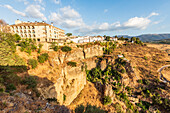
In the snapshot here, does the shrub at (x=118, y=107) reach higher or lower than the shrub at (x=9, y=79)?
lower

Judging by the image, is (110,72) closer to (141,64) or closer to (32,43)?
(141,64)

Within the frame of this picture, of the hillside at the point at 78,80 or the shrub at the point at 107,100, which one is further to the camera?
the shrub at the point at 107,100

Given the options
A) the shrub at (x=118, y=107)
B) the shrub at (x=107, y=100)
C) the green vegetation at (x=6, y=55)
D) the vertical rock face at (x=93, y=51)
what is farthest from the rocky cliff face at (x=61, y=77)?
the shrub at (x=118, y=107)

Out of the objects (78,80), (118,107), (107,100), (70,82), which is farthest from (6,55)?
(118,107)

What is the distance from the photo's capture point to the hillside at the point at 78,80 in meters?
13.6

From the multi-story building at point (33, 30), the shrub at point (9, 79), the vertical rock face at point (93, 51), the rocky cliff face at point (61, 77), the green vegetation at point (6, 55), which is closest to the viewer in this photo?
the shrub at point (9, 79)

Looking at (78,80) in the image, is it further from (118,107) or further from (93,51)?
(93,51)

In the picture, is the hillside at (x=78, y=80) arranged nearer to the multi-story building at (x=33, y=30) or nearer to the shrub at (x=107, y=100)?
the shrub at (x=107, y=100)

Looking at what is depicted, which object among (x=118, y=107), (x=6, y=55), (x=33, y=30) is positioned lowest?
(x=118, y=107)

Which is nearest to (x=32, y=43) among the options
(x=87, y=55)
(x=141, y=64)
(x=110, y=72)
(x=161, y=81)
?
(x=87, y=55)

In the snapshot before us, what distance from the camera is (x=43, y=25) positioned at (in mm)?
36281

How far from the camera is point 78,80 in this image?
84.5ft

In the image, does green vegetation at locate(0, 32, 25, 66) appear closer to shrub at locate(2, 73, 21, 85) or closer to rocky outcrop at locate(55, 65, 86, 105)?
shrub at locate(2, 73, 21, 85)

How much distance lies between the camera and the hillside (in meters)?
13.6
